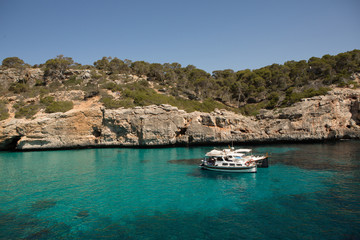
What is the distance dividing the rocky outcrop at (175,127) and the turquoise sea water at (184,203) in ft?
66.8

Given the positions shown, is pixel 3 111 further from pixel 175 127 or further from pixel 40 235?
pixel 40 235

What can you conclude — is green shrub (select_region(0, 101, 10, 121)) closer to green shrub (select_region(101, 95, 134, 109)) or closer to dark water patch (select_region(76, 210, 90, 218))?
green shrub (select_region(101, 95, 134, 109))

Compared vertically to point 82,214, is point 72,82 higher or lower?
higher

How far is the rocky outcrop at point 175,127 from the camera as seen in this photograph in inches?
1757

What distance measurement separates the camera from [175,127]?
46125 mm

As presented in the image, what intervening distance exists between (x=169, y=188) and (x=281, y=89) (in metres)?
60.8

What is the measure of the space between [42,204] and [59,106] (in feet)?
125

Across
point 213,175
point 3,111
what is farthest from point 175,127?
point 3,111

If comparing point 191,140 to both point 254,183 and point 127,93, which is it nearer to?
point 127,93

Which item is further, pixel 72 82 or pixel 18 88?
pixel 72 82

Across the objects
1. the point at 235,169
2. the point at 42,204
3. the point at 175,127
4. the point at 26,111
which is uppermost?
the point at 26,111

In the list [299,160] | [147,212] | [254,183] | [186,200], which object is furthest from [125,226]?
[299,160]

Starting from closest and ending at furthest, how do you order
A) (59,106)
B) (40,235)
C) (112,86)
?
1. (40,235)
2. (59,106)
3. (112,86)

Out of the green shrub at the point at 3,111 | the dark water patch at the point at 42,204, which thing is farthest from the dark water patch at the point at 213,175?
the green shrub at the point at 3,111
